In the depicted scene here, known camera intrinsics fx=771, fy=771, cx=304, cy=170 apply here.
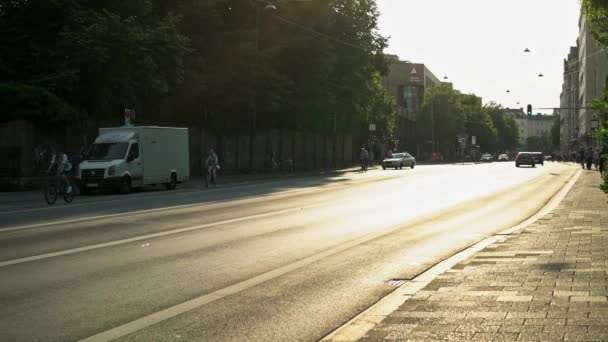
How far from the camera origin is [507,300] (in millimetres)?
6762

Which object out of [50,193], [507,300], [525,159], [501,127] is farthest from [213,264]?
[501,127]

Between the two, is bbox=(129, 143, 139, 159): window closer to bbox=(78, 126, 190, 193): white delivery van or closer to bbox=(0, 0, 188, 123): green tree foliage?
bbox=(78, 126, 190, 193): white delivery van

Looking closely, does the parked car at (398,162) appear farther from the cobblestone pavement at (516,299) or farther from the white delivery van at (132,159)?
the cobblestone pavement at (516,299)

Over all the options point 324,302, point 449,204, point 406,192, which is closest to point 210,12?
point 406,192

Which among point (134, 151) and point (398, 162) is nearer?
point (134, 151)

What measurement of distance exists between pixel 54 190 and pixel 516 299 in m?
18.7

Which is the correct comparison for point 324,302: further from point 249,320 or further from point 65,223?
point 65,223

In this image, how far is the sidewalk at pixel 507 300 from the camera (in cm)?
557

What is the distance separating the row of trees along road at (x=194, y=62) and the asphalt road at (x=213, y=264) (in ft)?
42.0

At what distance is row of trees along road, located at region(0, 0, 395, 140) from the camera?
3094cm

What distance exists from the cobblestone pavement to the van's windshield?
20133mm

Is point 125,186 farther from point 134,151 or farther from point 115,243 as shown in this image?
point 115,243

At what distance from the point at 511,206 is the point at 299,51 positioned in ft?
95.2

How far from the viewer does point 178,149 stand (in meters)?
31.9
